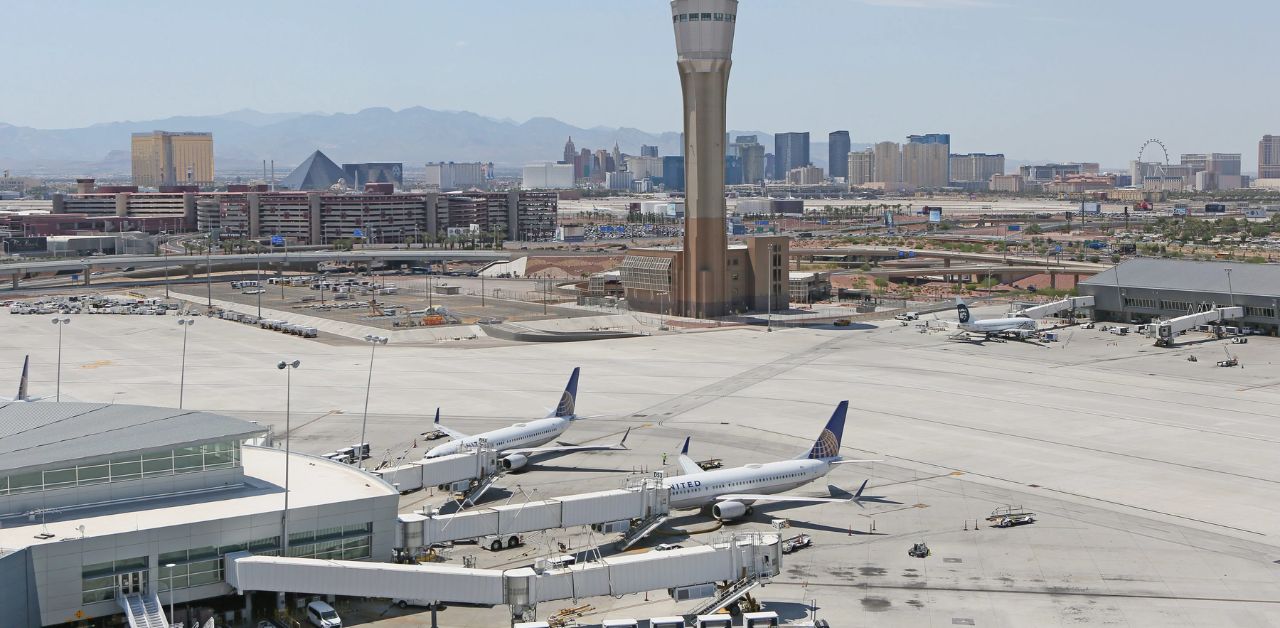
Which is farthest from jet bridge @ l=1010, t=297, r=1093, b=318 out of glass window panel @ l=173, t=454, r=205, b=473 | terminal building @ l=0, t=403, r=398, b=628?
glass window panel @ l=173, t=454, r=205, b=473

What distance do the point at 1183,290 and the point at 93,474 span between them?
405 feet

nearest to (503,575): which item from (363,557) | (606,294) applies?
(363,557)

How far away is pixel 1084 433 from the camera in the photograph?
86.5 metres

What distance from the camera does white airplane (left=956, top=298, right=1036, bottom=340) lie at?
133 metres

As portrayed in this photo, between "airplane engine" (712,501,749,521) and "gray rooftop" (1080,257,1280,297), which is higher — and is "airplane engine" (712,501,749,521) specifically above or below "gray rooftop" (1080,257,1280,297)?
below

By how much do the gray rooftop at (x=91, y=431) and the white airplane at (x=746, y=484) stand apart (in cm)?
2031

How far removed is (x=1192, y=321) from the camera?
134m

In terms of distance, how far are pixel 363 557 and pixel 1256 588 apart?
36660mm

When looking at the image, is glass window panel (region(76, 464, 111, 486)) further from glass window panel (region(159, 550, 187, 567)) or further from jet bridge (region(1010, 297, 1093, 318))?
jet bridge (region(1010, 297, 1093, 318))

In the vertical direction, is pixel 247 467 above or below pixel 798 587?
above

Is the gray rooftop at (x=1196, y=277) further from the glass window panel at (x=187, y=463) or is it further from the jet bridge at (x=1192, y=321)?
the glass window panel at (x=187, y=463)

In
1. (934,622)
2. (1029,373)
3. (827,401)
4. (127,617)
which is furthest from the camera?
(1029,373)

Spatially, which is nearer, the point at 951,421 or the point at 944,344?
the point at 951,421

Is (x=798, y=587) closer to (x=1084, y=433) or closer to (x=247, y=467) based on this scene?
(x=247, y=467)
